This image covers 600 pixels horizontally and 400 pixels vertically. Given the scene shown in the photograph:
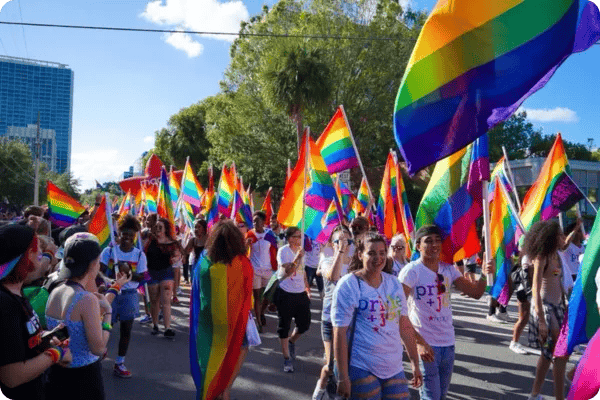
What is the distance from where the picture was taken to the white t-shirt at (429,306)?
172 inches

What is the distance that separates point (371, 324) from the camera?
3670 millimetres

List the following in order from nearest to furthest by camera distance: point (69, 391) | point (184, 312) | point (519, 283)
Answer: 1. point (69, 391)
2. point (519, 283)
3. point (184, 312)

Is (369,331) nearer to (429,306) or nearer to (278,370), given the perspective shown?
(429,306)

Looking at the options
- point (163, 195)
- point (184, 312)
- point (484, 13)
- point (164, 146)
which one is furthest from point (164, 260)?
point (164, 146)

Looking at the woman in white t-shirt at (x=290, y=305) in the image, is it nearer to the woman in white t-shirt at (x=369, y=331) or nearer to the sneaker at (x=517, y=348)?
the woman in white t-shirt at (x=369, y=331)

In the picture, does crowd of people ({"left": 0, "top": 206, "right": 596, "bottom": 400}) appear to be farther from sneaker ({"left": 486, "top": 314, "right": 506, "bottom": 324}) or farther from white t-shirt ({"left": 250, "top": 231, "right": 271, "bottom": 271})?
sneaker ({"left": 486, "top": 314, "right": 506, "bottom": 324})

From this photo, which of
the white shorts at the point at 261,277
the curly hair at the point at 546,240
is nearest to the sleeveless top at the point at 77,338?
the curly hair at the point at 546,240

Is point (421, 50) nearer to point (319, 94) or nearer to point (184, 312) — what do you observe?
point (184, 312)

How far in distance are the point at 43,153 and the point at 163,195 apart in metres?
185

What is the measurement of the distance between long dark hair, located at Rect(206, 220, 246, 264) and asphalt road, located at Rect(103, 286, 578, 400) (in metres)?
1.66

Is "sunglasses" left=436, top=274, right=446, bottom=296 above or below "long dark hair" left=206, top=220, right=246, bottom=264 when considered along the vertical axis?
below

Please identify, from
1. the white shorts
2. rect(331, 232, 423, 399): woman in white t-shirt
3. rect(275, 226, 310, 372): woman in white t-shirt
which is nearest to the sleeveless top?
rect(331, 232, 423, 399): woman in white t-shirt

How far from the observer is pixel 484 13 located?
13.1 ft

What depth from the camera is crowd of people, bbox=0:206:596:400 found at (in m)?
2.77
